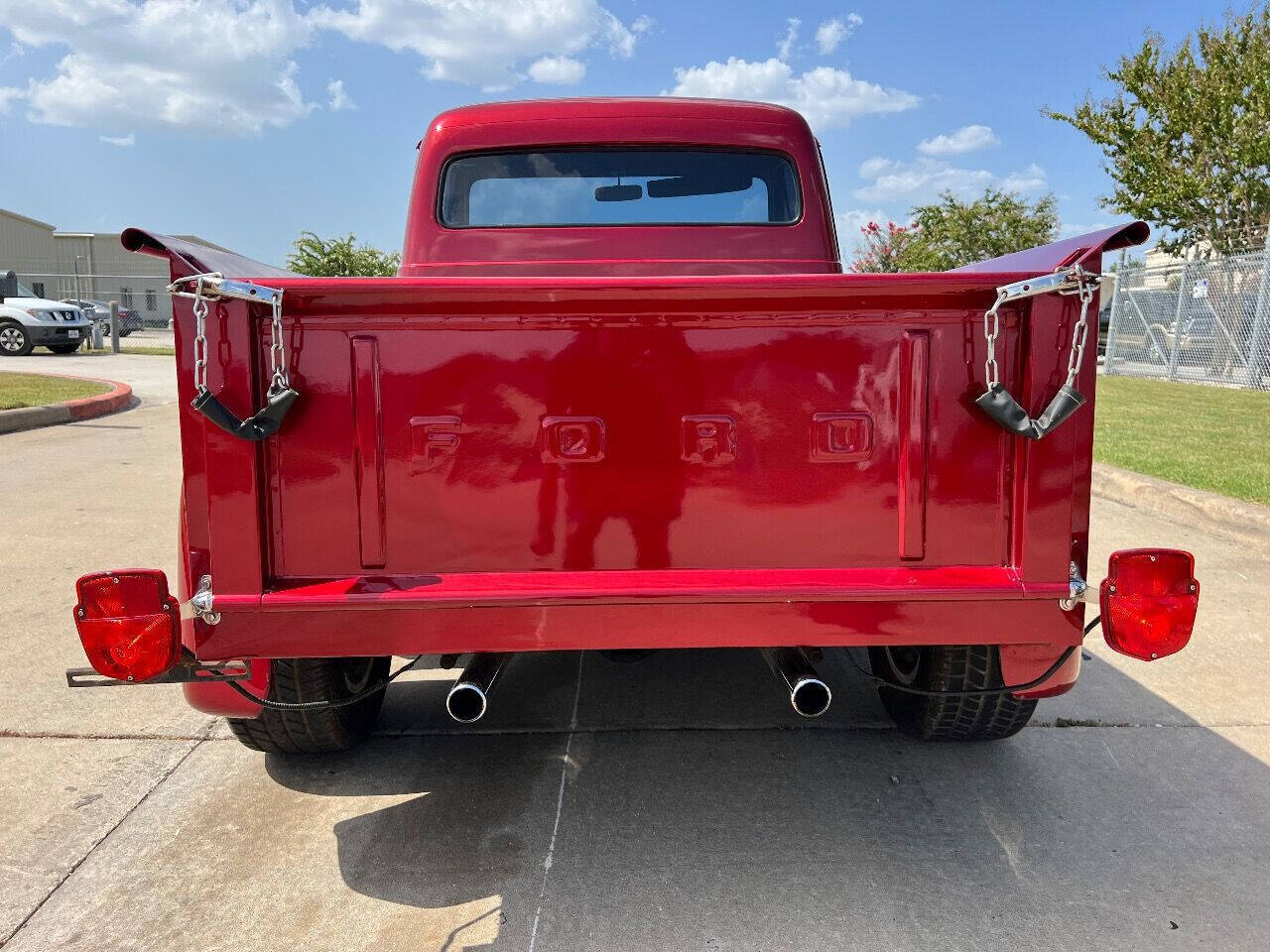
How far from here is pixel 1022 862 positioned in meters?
2.50

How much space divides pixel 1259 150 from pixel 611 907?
18661 millimetres

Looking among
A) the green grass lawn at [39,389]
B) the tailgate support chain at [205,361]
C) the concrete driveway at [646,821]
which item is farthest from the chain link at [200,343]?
the green grass lawn at [39,389]

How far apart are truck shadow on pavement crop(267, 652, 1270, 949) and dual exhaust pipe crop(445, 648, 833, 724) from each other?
46 centimetres

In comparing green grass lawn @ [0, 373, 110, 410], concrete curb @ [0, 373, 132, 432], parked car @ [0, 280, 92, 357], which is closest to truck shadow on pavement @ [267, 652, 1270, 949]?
concrete curb @ [0, 373, 132, 432]

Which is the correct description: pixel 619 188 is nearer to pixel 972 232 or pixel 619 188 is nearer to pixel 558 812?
pixel 558 812

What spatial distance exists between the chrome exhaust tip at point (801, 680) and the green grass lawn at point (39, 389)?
1041cm

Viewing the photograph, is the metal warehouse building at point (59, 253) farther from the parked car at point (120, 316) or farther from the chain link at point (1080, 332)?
the chain link at point (1080, 332)

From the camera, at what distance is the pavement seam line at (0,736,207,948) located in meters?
2.23

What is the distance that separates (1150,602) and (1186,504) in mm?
5102

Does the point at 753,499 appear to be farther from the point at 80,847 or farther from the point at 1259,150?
the point at 1259,150

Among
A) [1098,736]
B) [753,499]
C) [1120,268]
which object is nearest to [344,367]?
[753,499]

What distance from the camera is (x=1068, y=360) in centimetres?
208

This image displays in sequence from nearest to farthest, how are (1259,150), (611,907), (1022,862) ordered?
(611,907) < (1022,862) < (1259,150)

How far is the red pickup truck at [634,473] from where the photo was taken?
6.79ft
